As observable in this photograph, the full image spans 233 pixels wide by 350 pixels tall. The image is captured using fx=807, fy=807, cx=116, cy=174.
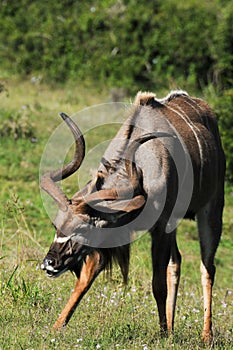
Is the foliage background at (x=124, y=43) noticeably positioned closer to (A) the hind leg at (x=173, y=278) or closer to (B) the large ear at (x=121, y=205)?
(A) the hind leg at (x=173, y=278)

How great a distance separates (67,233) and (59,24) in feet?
36.3

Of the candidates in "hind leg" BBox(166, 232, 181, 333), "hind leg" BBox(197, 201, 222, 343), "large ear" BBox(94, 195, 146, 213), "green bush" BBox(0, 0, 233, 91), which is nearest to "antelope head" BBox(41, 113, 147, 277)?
"large ear" BBox(94, 195, 146, 213)

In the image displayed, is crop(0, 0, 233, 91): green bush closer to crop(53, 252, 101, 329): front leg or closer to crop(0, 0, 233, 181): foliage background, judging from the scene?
crop(0, 0, 233, 181): foliage background

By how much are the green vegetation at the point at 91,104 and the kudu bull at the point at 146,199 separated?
0.32 meters

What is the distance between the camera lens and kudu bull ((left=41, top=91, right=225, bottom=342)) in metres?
5.21

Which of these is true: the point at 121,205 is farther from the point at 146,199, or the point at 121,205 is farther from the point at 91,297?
the point at 91,297

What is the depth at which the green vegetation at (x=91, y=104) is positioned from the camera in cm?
559

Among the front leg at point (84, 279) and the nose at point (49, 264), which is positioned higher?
the nose at point (49, 264)

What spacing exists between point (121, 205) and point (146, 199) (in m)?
0.29

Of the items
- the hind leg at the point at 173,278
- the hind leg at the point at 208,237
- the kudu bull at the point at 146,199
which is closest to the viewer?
the kudu bull at the point at 146,199

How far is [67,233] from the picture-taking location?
512 centimetres

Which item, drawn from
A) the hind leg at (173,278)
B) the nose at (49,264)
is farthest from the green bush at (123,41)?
the nose at (49,264)

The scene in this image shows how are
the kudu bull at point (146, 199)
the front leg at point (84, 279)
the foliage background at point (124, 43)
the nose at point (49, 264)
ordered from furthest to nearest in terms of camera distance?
1. the foliage background at point (124, 43)
2. the front leg at point (84, 279)
3. the kudu bull at point (146, 199)
4. the nose at point (49, 264)

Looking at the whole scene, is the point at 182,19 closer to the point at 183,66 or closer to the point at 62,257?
the point at 183,66
